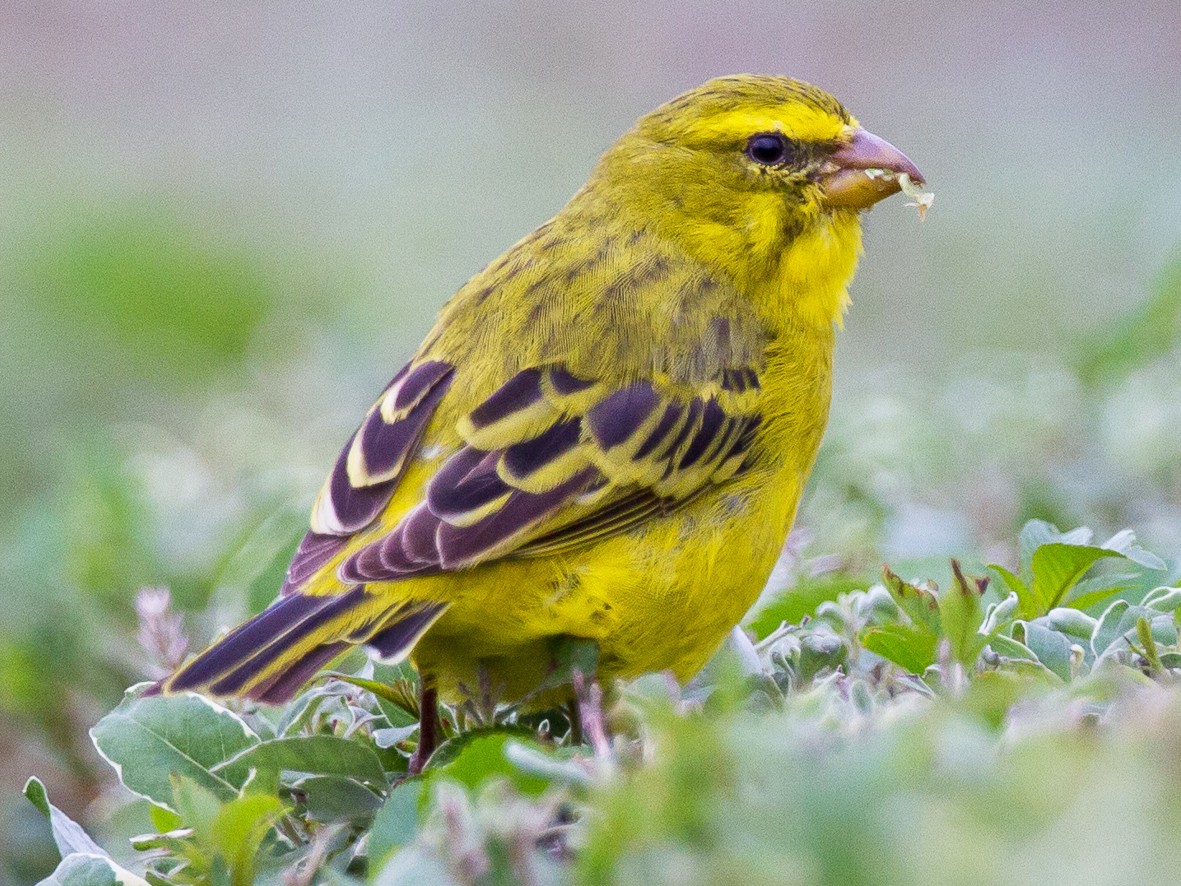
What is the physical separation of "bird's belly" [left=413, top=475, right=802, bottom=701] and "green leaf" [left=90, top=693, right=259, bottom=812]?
49 cm

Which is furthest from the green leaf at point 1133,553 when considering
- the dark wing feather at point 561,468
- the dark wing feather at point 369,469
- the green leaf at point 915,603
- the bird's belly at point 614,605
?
the dark wing feather at point 369,469

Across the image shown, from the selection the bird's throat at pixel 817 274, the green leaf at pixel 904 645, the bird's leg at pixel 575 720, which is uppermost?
the bird's throat at pixel 817 274

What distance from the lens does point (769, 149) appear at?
4.28 metres

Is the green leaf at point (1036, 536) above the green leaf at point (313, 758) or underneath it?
underneath

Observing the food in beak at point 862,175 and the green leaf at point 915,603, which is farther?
the food in beak at point 862,175

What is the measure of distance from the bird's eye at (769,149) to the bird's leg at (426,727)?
70.4 inches

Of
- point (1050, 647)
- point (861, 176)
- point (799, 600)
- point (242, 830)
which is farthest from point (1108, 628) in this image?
point (861, 176)

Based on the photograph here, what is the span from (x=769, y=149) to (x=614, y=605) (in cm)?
148

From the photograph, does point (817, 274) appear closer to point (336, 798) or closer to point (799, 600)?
point (799, 600)

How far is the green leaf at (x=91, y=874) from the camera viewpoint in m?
2.42

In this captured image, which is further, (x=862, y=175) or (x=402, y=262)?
(x=402, y=262)

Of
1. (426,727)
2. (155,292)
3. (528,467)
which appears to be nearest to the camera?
(426,727)

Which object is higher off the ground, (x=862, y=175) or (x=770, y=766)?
(x=862, y=175)

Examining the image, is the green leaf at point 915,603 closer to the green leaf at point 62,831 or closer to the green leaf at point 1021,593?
the green leaf at point 1021,593
